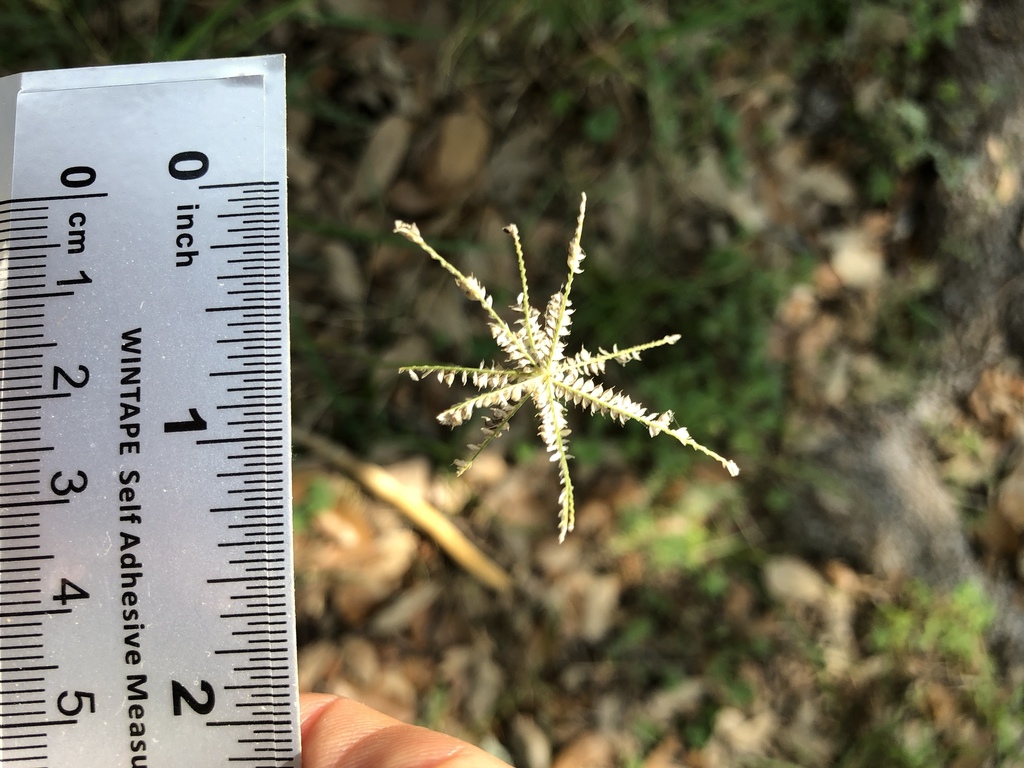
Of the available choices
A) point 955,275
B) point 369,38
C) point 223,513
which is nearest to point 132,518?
point 223,513

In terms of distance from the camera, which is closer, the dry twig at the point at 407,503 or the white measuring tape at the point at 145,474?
the white measuring tape at the point at 145,474

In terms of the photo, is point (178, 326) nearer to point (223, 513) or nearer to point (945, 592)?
point (223, 513)

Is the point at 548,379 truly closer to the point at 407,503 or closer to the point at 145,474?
the point at 145,474

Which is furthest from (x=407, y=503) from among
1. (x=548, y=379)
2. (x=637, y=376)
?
(x=548, y=379)

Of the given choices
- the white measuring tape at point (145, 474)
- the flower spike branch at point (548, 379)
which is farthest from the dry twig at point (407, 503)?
the flower spike branch at point (548, 379)

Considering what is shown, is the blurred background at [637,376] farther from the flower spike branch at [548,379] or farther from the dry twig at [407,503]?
the flower spike branch at [548,379]

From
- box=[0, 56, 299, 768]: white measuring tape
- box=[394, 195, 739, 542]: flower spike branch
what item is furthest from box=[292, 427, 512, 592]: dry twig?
box=[394, 195, 739, 542]: flower spike branch
